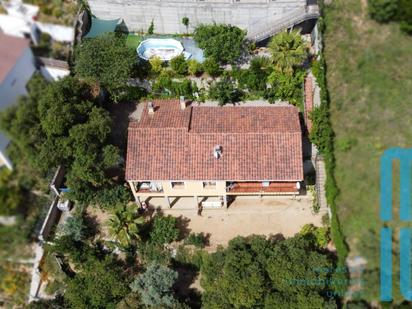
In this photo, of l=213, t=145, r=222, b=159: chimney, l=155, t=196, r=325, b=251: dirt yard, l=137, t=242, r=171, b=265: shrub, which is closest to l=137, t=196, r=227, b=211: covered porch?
l=155, t=196, r=325, b=251: dirt yard

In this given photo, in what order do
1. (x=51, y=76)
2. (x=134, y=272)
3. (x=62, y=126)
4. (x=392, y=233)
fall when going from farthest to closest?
(x=134, y=272)
(x=392, y=233)
(x=62, y=126)
(x=51, y=76)

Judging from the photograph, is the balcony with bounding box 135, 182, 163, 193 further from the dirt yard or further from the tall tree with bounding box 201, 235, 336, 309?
the tall tree with bounding box 201, 235, 336, 309

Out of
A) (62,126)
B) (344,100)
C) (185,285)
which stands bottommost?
(185,285)

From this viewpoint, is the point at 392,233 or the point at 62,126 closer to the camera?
the point at 62,126

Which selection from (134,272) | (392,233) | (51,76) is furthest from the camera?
(134,272)

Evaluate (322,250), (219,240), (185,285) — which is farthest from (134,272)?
(322,250)

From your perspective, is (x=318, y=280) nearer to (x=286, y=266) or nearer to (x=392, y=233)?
(x=286, y=266)

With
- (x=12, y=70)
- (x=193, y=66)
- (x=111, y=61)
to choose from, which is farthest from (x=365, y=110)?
(x=12, y=70)
